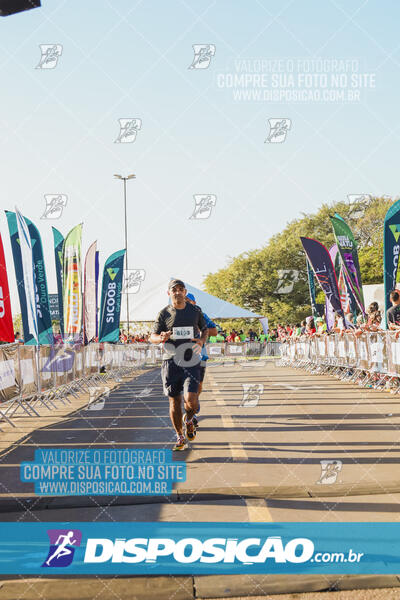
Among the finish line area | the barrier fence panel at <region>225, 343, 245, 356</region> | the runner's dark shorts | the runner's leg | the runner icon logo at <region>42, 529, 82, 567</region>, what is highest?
the runner's dark shorts

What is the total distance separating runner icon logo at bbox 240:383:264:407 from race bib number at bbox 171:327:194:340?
5.90m

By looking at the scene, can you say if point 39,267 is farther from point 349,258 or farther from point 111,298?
point 349,258

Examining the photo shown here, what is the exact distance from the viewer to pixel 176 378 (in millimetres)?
8414

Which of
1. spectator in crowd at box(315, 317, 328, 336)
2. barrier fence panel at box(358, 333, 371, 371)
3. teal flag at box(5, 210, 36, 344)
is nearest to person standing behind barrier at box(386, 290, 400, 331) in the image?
barrier fence panel at box(358, 333, 371, 371)

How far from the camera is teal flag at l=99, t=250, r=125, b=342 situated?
24.8 meters

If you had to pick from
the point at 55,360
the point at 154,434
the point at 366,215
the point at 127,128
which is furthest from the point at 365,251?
the point at 154,434

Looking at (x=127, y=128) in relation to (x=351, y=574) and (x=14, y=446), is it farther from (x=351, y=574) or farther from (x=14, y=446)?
(x=351, y=574)

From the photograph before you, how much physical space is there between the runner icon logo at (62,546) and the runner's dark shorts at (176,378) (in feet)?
11.7

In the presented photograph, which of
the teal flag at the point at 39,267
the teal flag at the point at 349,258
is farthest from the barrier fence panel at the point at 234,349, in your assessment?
the teal flag at the point at 39,267

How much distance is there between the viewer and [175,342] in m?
8.42

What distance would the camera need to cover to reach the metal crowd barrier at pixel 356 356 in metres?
15.3

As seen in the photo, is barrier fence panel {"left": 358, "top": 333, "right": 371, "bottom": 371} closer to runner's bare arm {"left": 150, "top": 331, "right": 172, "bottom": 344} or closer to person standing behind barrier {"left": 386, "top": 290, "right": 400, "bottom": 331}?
person standing behind barrier {"left": 386, "top": 290, "right": 400, "bottom": 331}

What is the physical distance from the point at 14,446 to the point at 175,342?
282 centimetres

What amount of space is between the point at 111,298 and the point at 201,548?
2116 centimetres
